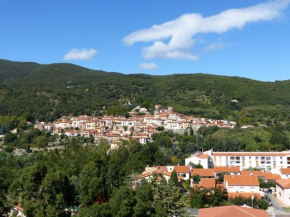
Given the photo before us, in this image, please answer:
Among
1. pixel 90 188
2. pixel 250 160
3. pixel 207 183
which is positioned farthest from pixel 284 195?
pixel 90 188

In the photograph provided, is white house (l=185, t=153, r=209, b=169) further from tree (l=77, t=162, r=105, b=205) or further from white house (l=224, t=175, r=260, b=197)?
tree (l=77, t=162, r=105, b=205)

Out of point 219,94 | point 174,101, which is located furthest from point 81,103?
point 219,94

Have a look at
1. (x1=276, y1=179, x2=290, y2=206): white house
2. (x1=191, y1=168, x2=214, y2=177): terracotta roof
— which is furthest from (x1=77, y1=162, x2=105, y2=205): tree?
(x1=191, y1=168, x2=214, y2=177): terracotta roof

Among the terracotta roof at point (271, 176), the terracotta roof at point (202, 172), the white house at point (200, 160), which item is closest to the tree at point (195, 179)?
the terracotta roof at point (202, 172)

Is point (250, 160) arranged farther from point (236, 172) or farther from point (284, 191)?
point (284, 191)

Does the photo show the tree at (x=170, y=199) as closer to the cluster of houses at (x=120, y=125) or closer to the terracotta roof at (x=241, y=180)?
the terracotta roof at (x=241, y=180)

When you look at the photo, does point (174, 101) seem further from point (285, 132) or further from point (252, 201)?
point (252, 201)
